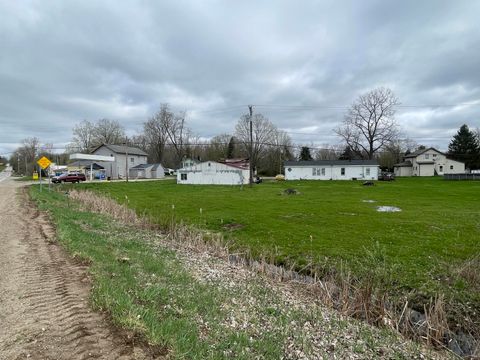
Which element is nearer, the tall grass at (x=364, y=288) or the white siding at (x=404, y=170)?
the tall grass at (x=364, y=288)

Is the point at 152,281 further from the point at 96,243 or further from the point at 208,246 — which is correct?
the point at 208,246

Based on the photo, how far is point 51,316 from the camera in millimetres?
4367

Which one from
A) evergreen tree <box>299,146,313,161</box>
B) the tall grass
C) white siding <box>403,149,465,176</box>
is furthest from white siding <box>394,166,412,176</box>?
the tall grass

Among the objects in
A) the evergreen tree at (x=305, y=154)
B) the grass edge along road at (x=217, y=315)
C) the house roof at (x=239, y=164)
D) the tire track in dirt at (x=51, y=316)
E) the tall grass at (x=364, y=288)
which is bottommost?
the tall grass at (x=364, y=288)

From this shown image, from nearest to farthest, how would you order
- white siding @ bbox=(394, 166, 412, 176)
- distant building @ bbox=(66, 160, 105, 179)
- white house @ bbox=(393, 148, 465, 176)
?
distant building @ bbox=(66, 160, 105, 179), white house @ bbox=(393, 148, 465, 176), white siding @ bbox=(394, 166, 412, 176)

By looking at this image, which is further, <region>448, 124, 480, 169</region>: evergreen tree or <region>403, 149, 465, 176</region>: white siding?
Answer: <region>403, 149, 465, 176</region>: white siding

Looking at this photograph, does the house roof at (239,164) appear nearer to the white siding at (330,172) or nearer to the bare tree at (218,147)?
the white siding at (330,172)

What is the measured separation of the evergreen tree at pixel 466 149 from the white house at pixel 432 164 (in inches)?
52.7

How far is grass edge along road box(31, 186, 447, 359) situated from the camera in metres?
4.24

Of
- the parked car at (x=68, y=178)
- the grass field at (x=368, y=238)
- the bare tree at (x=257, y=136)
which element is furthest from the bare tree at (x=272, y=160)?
the grass field at (x=368, y=238)

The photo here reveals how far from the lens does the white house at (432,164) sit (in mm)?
74375

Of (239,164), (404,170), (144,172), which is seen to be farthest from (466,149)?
(144,172)

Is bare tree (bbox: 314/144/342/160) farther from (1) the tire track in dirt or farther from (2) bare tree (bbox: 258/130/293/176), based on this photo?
(1) the tire track in dirt

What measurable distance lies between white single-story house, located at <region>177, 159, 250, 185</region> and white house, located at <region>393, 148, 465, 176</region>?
48.0 metres
